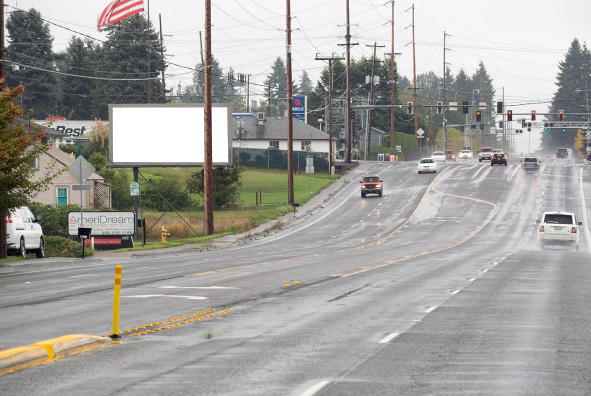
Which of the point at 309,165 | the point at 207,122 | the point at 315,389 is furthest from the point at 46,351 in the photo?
the point at 309,165

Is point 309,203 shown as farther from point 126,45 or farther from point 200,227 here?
point 126,45

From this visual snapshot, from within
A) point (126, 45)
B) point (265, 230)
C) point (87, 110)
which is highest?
point (126, 45)

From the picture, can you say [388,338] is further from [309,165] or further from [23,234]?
[309,165]

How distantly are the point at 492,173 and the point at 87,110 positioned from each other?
2666 inches

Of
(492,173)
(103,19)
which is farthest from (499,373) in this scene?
(492,173)

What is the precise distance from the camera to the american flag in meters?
50.9

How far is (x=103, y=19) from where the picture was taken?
2030 inches

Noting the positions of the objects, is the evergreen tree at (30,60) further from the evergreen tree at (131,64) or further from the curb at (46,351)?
the curb at (46,351)

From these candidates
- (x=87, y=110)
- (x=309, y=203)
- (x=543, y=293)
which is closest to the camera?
(x=543, y=293)

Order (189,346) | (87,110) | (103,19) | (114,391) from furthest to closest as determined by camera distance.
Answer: (87,110) → (103,19) → (189,346) → (114,391)

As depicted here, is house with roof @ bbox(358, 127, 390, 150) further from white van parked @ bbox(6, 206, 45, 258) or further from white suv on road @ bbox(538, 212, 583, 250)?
white van parked @ bbox(6, 206, 45, 258)

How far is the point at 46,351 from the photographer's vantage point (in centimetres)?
1209

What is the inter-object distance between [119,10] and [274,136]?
6703 cm

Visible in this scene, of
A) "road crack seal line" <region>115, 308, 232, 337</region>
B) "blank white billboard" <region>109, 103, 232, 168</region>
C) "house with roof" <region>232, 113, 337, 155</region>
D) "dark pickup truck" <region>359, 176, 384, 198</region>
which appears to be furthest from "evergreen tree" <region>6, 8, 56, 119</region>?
"road crack seal line" <region>115, 308, 232, 337</region>
